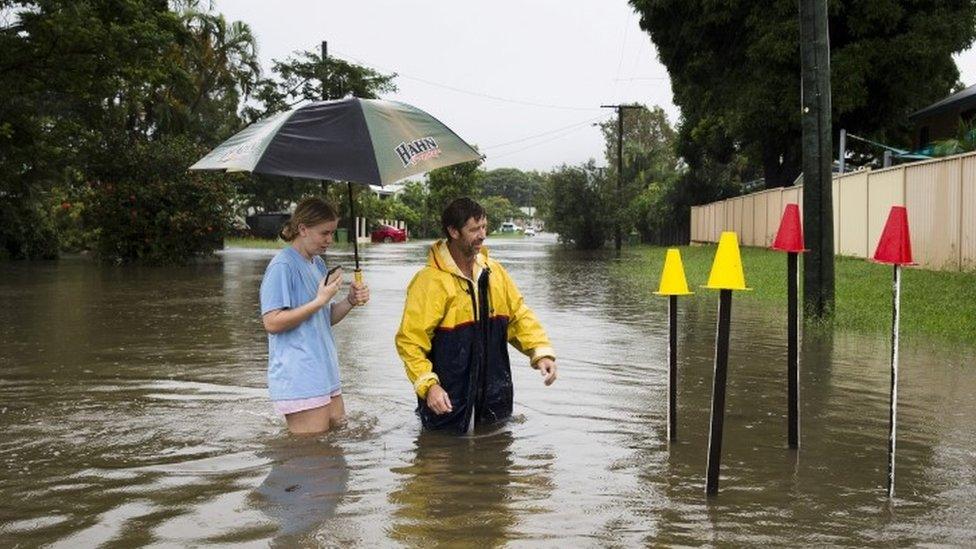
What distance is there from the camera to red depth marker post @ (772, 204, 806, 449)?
534cm

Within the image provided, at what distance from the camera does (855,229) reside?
23406 millimetres

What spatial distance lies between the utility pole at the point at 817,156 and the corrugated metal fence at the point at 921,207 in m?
5.64

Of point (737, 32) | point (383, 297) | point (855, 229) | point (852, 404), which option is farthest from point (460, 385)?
point (737, 32)

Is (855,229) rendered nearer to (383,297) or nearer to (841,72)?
(841,72)

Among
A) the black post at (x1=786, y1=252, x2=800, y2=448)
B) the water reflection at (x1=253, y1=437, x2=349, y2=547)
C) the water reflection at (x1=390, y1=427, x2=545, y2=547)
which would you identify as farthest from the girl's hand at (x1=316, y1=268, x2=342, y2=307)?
the black post at (x1=786, y1=252, x2=800, y2=448)

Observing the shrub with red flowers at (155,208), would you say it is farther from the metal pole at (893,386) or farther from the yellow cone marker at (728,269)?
the metal pole at (893,386)

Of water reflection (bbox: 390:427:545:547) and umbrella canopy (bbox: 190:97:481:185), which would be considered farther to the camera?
umbrella canopy (bbox: 190:97:481:185)

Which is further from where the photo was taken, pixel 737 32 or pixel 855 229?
pixel 737 32

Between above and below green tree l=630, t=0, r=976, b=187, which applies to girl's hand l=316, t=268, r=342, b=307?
below

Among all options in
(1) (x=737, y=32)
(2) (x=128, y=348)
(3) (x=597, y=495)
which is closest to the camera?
(3) (x=597, y=495)

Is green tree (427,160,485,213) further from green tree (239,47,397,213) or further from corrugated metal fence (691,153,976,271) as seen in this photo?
corrugated metal fence (691,153,976,271)

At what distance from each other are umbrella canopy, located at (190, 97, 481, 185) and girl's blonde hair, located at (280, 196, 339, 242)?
14 centimetres

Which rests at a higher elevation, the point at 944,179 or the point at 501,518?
the point at 944,179

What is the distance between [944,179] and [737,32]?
16.9 m
